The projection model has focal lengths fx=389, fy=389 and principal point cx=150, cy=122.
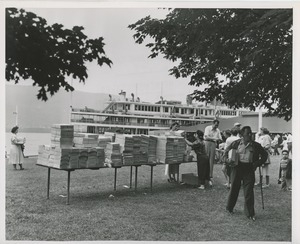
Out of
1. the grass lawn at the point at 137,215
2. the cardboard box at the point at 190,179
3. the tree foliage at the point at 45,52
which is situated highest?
the tree foliage at the point at 45,52

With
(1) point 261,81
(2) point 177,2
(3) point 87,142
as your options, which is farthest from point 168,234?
(2) point 177,2

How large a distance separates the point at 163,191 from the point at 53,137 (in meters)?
2.97

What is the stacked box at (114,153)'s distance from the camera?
791 centimetres

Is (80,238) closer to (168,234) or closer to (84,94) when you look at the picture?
(168,234)

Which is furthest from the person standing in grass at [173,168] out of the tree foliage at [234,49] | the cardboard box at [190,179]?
the tree foliage at [234,49]

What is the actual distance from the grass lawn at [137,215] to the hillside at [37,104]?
1527 mm

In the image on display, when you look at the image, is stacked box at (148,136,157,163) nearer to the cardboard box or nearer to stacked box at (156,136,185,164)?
stacked box at (156,136,185,164)

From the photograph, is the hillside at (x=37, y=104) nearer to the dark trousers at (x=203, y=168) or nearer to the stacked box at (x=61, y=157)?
the stacked box at (x=61, y=157)

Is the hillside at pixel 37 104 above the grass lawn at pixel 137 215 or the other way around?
above

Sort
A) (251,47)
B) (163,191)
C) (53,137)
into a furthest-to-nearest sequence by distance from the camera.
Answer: (163,191), (53,137), (251,47)

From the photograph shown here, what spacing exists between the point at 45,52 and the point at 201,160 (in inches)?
190

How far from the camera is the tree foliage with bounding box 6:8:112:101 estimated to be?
20.1 feet

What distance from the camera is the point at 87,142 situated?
7715 millimetres
